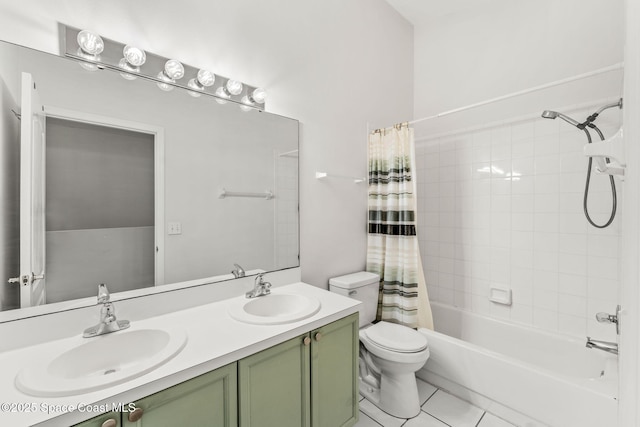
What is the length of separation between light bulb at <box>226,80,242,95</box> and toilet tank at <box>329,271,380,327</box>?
1392 millimetres

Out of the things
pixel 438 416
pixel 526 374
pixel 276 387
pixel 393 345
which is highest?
pixel 276 387

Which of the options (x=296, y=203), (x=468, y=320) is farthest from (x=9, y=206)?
(x=468, y=320)

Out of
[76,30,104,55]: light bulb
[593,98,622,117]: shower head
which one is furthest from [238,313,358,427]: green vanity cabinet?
[593,98,622,117]: shower head

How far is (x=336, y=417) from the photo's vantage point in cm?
138

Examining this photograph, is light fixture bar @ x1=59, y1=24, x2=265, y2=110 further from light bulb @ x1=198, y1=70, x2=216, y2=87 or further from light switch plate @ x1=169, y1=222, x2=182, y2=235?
light switch plate @ x1=169, y1=222, x2=182, y2=235

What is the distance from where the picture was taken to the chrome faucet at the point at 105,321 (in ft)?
3.51

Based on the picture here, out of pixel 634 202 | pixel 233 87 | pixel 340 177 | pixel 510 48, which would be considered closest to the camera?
pixel 634 202

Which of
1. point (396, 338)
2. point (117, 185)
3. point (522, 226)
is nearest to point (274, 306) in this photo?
point (396, 338)

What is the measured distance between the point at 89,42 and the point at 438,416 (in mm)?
2655

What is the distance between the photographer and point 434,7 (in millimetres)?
2516

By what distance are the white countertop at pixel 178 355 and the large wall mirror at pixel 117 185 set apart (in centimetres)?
17

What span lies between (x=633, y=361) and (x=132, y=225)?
1.64 metres

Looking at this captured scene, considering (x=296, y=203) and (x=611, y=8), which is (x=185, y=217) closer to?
(x=296, y=203)

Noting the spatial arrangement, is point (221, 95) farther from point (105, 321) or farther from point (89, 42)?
point (105, 321)
